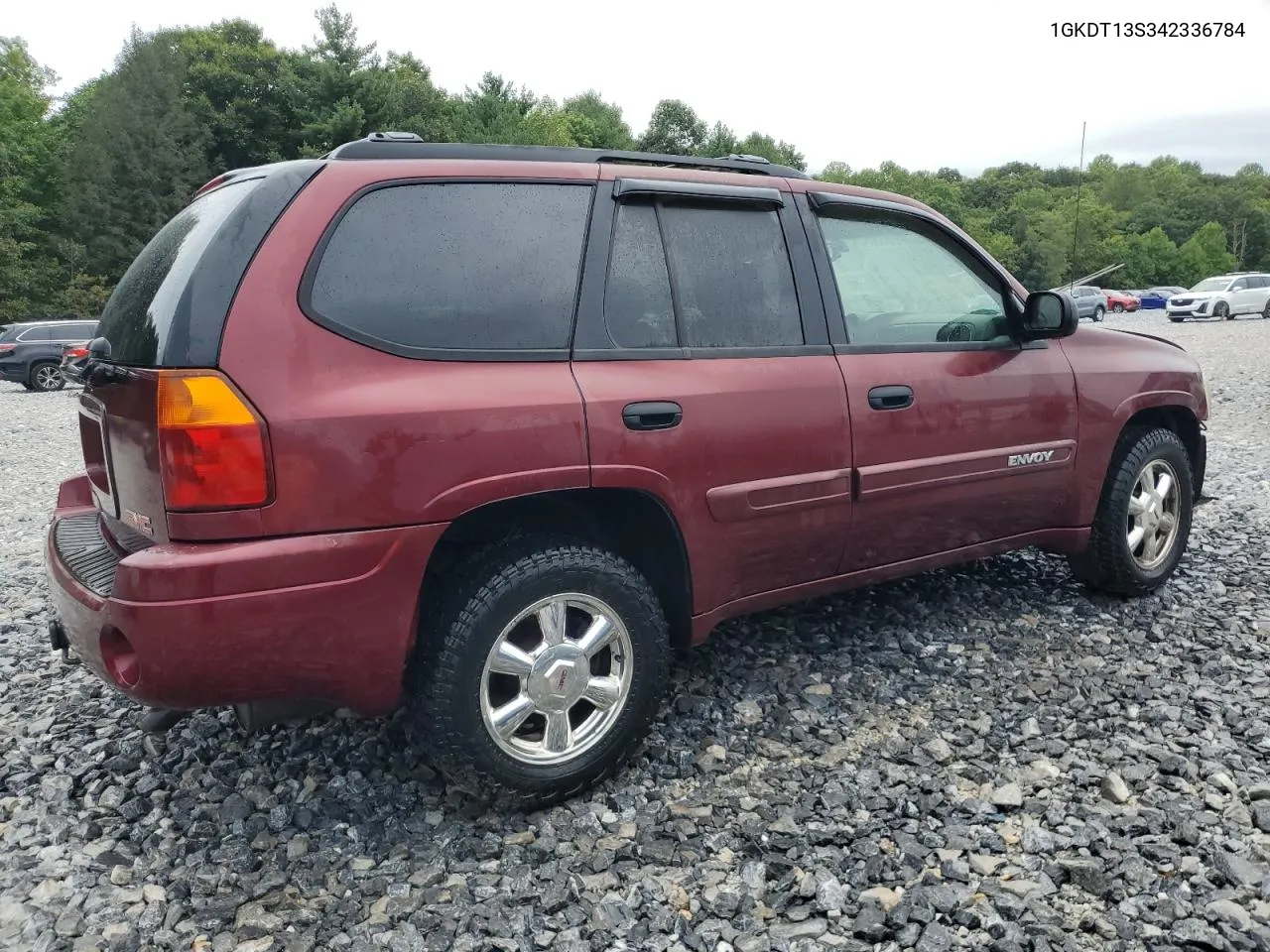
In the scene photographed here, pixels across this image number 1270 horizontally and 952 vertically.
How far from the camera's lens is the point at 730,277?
3.15 meters

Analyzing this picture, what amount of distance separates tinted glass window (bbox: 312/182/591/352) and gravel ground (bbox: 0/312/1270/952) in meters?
1.38

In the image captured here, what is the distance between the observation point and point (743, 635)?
4.03 m

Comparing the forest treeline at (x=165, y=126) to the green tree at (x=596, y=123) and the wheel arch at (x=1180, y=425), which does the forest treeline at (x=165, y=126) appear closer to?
the green tree at (x=596, y=123)

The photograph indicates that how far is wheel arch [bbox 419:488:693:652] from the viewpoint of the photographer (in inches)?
105

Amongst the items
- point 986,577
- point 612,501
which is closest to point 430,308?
point 612,501

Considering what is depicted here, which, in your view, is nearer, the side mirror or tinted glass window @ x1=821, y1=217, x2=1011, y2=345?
tinted glass window @ x1=821, y1=217, x2=1011, y2=345

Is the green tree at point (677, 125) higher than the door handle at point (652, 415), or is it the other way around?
the green tree at point (677, 125)

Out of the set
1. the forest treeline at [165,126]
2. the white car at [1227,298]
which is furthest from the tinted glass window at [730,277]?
the white car at [1227,298]

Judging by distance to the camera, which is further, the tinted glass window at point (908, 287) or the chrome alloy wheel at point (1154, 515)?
the chrome alloy wheel at point (1154, 515)

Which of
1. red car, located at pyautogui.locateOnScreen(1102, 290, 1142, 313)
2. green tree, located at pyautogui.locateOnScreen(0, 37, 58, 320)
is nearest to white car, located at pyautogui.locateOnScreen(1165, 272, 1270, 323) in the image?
red car, located at pyautogui.locateOnScreen(1102, 290, 1142, 313)

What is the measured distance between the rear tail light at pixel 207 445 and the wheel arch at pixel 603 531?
0.53 m

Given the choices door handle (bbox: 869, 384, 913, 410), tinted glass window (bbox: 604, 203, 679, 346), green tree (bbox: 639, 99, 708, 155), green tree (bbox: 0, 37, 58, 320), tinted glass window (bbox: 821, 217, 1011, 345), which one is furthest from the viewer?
green tree (bbox: 639, 99, 708, 155)

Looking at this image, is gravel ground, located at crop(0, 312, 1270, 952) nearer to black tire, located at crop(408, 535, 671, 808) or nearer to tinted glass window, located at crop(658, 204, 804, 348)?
black tire, located at crop(408, 535, 671, 808)

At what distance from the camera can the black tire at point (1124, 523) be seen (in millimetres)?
4184
